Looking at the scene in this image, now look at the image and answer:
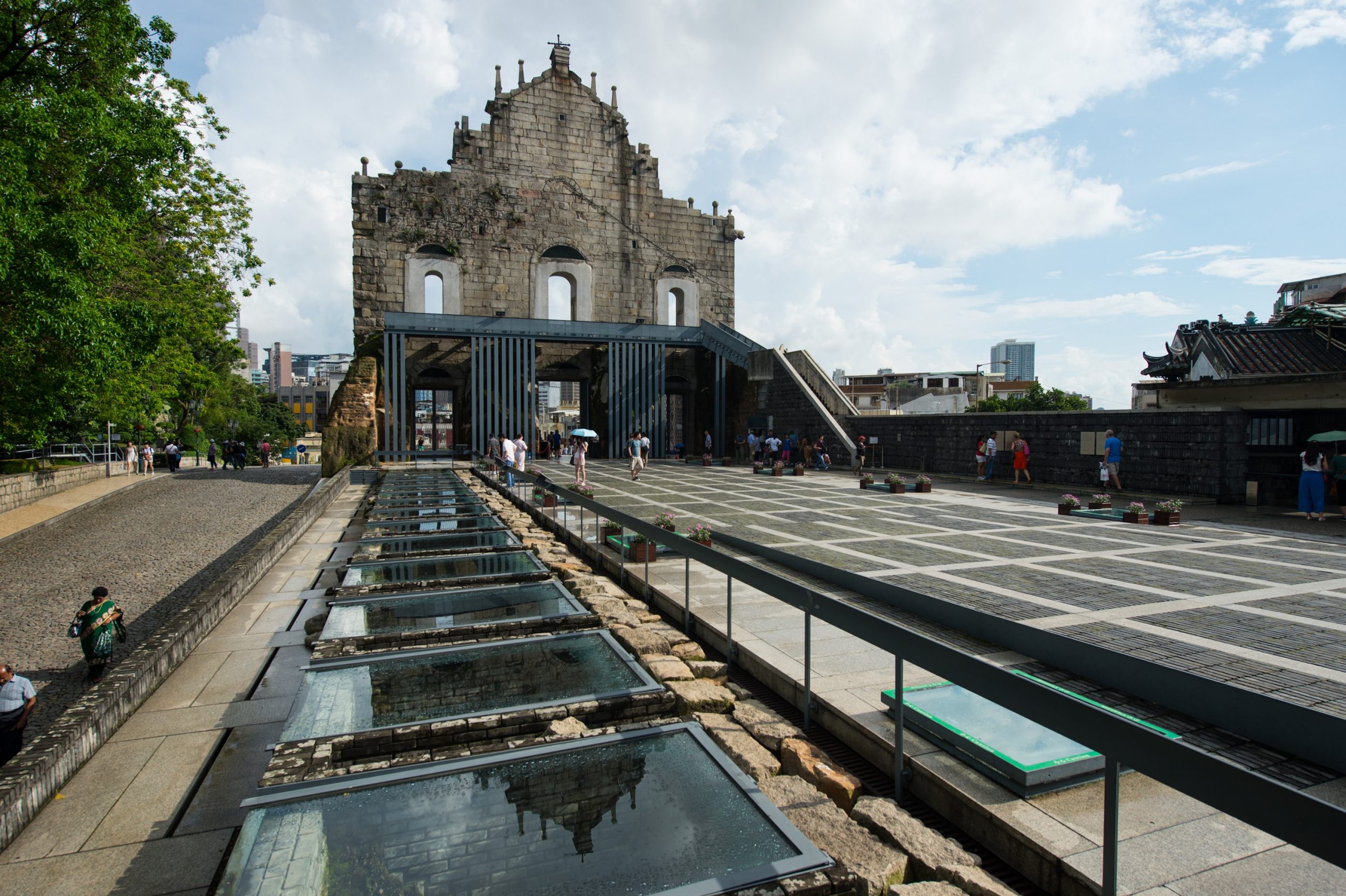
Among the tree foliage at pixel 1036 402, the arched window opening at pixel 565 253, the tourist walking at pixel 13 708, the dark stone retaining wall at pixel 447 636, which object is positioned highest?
the arched window opening at pixel 565 253

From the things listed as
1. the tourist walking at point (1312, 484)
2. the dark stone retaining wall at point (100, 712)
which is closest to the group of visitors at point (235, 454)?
the dark stone retaining wall at point (100, 712)

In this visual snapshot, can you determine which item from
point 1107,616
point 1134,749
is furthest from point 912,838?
point 1107,616

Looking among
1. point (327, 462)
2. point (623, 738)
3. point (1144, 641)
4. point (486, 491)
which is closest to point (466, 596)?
point (623, 738)

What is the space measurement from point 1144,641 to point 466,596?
17.9 feet

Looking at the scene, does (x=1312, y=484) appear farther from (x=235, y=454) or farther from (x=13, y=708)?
(x=235, y=454)

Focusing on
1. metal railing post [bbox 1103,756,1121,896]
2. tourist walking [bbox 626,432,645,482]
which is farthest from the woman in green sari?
tourist walking [bbox 626,432,645,482]

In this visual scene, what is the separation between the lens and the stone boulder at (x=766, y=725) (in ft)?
12.9

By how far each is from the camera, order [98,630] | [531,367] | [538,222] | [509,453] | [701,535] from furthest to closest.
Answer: [538,222] → [531,367] → [509,453] → [701,535] → [98,630]

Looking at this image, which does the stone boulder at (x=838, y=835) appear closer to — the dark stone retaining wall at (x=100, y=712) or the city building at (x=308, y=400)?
the dark stone retaining wall at (x=100, y=712)

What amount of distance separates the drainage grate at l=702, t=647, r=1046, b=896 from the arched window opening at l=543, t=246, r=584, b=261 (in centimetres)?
3292

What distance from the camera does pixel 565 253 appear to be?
117 feet

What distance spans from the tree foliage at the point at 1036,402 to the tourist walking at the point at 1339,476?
46.8 m

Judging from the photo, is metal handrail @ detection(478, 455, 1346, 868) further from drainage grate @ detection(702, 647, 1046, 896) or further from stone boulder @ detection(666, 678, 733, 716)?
stone boulder @ detection(666, 678, 733, 716)

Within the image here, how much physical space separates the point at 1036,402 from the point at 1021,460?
4919cm
